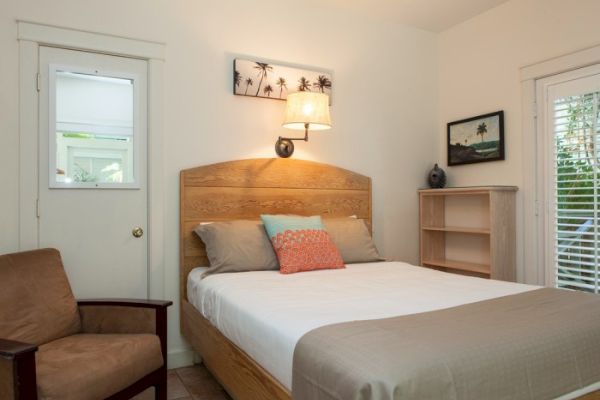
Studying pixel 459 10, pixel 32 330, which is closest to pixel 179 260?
pixel 32 330

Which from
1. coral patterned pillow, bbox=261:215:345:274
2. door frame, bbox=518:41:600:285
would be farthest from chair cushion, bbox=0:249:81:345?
door frame, bbox=518:41:600:285

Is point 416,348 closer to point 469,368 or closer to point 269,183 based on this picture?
point 469,368

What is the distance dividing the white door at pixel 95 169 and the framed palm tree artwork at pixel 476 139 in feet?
8.47

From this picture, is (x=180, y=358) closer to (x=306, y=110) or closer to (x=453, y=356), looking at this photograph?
(x=306, y=110)

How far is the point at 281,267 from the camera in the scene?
2492 millimetres

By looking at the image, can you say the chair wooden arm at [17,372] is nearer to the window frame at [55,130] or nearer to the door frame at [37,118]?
the door frame at [37,118]

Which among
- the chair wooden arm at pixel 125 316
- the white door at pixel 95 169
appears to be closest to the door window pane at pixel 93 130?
the white door at pixel 95 169

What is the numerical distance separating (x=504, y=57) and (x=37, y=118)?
3.30 metres

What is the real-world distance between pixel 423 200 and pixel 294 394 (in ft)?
8.97

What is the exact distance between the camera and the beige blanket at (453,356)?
42.1 inches

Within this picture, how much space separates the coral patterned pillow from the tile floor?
787 mm

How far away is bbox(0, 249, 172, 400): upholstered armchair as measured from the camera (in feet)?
4.85

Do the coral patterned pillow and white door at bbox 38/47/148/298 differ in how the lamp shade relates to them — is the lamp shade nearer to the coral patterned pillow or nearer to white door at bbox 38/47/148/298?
the coral patterned pillow

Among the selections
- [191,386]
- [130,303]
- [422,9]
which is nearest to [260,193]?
[130,303]
